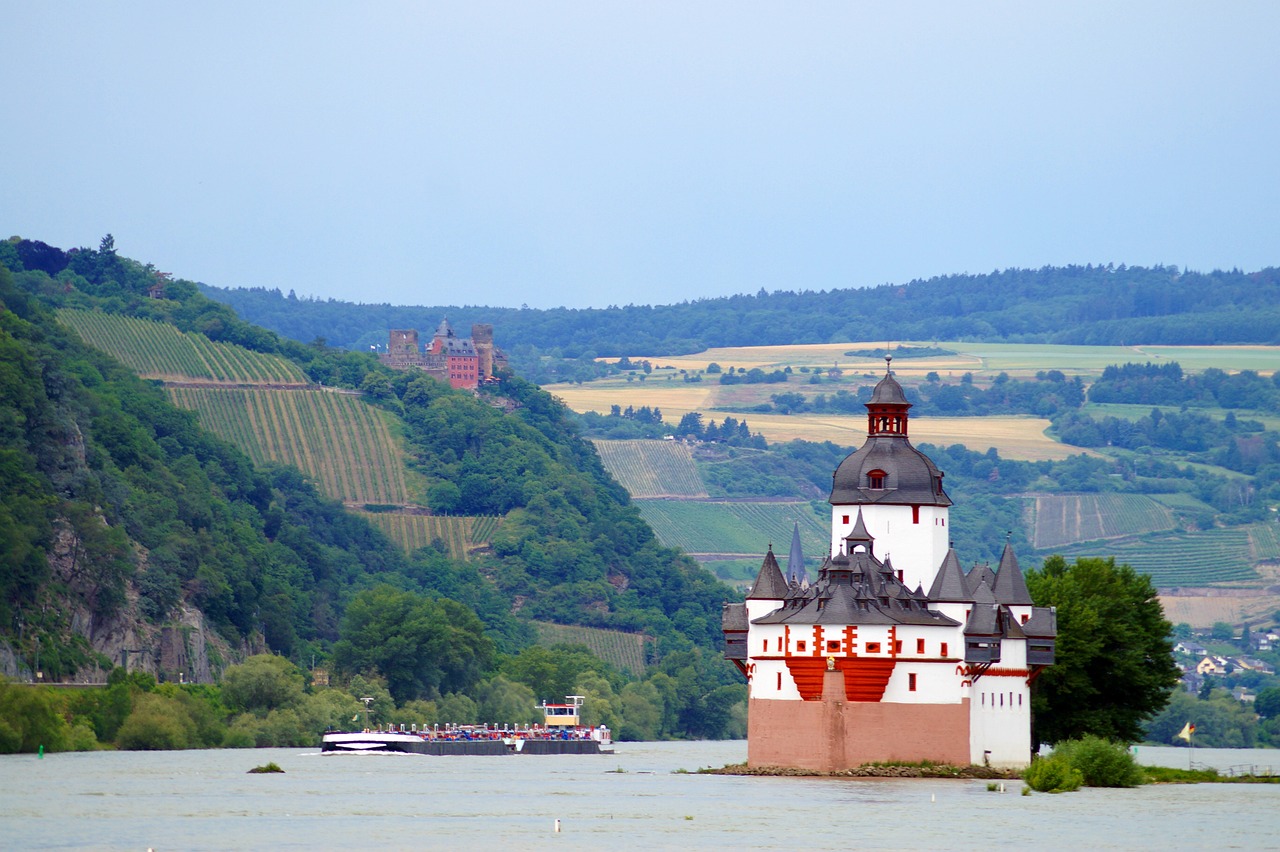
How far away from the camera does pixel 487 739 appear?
142 metres

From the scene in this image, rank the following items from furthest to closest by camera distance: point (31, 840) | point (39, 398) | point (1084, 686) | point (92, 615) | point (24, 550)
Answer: point (39, 398)
point (92, 615)
point (24, 550)
point (1084, 686)
point (31, 840)

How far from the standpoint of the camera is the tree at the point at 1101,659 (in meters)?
100

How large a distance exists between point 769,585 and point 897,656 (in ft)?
29.7

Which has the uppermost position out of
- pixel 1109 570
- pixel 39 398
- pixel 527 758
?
pixel 39 398

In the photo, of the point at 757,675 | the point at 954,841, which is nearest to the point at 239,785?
the point at 757,675

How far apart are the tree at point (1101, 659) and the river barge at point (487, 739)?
38967mm

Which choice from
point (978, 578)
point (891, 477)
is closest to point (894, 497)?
point (891, 477)

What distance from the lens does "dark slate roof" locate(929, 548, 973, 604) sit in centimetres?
9656

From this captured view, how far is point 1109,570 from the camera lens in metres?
104

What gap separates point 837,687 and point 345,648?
63.8 m

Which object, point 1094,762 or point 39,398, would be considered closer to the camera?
point 1094,762

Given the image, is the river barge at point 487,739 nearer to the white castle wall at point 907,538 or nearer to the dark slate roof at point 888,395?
the white castle wall at point 907,538

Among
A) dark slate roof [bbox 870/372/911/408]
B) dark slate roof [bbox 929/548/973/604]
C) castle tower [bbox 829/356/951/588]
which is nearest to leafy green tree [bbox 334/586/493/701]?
castle tower [bbox 829/356/951/588]

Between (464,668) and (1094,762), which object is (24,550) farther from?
(1094,762)
